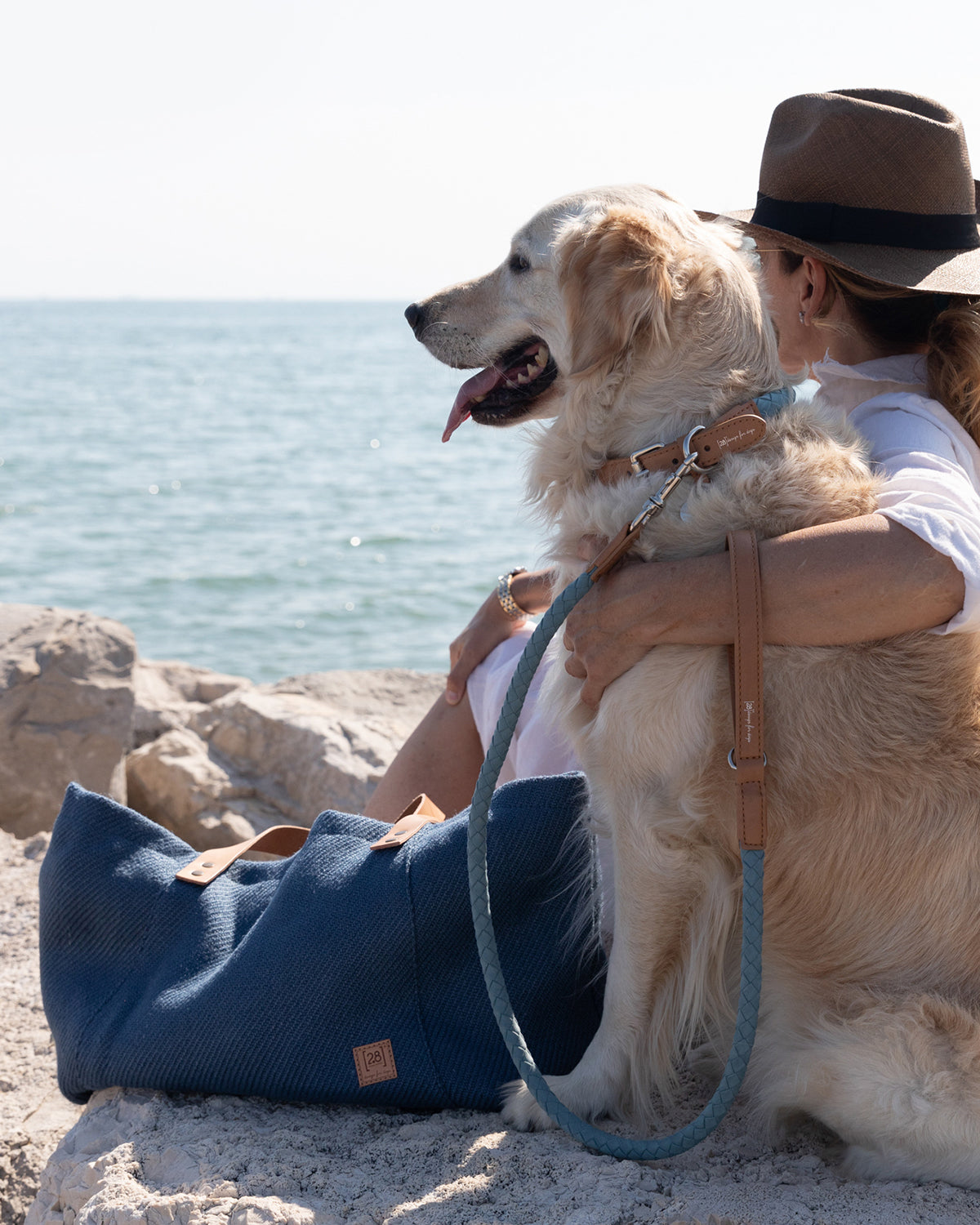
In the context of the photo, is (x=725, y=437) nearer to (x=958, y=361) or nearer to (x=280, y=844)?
(x=958, y=361)

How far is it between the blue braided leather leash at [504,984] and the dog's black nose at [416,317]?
3.08ft

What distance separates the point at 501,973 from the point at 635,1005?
0.29 metres

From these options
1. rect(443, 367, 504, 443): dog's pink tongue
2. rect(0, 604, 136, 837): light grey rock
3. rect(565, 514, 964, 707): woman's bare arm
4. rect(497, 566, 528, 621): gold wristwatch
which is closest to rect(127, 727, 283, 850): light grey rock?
rect(0, 604, 136, 837): light grey rock

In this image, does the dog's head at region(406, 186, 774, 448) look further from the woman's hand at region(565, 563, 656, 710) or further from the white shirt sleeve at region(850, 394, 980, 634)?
the woman's hand at region(565, 563, 656, 710)

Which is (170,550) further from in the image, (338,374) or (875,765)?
(338,374)

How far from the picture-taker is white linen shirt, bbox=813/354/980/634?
1.86m

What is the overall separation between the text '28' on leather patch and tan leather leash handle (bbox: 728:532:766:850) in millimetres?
801

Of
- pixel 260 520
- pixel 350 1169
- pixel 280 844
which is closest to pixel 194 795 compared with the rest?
pixel 280 844

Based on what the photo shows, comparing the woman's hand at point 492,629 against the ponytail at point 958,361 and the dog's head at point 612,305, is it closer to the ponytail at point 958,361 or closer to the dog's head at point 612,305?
the dog's head at point 612,305

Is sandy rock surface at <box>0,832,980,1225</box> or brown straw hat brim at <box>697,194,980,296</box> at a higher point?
brown straw hat brim at <box>697,194,980,296</box>

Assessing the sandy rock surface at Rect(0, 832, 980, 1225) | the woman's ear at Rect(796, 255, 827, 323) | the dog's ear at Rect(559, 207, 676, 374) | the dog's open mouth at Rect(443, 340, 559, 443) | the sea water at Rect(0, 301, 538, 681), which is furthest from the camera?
the sea water at Rect(0, 301, 538, 681)

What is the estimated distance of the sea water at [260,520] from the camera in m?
10.8

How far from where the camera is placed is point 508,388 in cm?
261

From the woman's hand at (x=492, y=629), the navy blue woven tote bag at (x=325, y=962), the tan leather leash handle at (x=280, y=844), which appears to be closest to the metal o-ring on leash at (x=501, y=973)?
the navy blue woven tote bag at (x=325, y=962)
